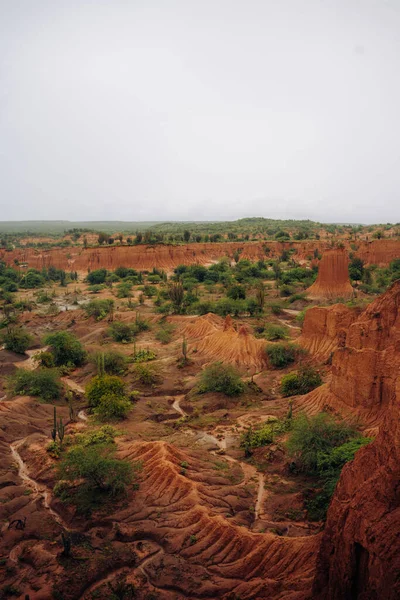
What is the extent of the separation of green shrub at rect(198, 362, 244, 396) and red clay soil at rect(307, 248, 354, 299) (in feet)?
80.8

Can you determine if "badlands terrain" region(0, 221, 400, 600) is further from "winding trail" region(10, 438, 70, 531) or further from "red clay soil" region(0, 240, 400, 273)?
"red clay soil" region(0, 240, 400, 273)

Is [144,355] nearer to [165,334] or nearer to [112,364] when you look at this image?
[112,364]

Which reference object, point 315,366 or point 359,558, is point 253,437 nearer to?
point 315,366

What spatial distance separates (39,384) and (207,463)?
37.7ft

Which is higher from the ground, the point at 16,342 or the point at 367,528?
the point at 367,528

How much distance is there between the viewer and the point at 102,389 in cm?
2189

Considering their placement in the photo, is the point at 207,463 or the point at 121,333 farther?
the point at 121,333

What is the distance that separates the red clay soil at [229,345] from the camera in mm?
27328

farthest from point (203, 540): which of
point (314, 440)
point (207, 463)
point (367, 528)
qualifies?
point (367, 528)

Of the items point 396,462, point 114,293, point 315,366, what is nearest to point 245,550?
point 396,462

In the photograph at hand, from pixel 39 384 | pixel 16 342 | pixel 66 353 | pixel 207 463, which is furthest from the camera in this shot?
pixel 16 342

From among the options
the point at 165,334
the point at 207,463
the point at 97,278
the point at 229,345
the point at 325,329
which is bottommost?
the point at 207,463

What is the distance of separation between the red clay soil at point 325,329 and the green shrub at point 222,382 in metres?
5.14

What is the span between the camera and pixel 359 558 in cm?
761
